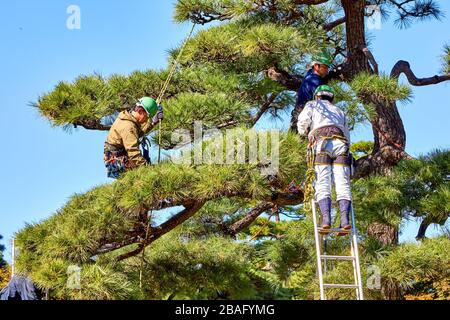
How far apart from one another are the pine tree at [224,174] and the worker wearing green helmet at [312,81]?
0.27 feet

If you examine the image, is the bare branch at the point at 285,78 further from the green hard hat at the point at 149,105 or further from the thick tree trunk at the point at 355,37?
the green hard hat at the point at 149,105

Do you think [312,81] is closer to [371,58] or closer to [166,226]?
[371,58]

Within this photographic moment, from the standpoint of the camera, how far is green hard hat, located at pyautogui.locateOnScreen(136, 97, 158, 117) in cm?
489

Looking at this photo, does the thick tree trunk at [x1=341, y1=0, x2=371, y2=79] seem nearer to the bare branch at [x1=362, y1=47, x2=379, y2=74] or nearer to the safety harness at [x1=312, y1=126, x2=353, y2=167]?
the bare branch at [x1=362, y1=47, x2=379, y2=74]

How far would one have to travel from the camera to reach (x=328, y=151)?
447 centimetres

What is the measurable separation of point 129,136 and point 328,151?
1150 millimetres

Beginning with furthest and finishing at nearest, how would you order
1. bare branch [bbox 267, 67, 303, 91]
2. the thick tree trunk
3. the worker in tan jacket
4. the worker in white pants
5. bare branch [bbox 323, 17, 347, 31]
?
bare branch [bbox 323, 17, 347, 31] → the thick tree trunk → bare branch [bbox 267, 67, 303, 91] → the worker in tan jacket → the worker in white pants

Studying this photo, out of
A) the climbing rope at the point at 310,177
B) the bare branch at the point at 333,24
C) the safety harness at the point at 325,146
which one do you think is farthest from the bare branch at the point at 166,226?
the bare branch at the point at 333,24

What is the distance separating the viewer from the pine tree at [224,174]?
4.44m

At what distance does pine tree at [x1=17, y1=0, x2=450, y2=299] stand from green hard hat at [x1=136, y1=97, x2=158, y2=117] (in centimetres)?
13

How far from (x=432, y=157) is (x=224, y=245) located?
160 centimetres

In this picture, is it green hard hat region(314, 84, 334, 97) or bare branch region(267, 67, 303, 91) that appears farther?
bare branch region(267, 67, 303, 91)

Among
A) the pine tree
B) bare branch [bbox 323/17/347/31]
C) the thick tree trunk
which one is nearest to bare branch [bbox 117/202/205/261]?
the pine tree

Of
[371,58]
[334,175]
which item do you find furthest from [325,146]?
[371,58]
